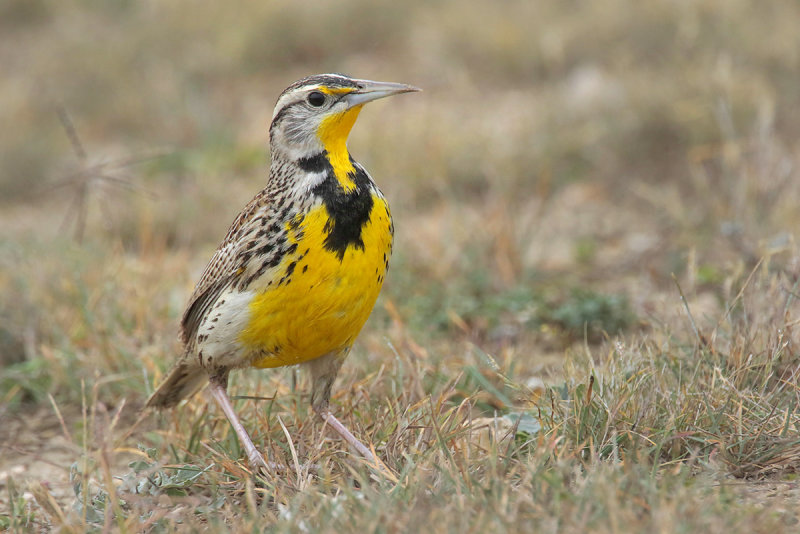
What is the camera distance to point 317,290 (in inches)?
126

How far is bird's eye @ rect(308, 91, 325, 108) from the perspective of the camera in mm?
3457

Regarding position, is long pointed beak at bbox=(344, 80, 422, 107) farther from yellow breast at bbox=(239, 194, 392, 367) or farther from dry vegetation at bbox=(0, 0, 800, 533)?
dry vegetation at bbox=(0, 0, 800, 533)

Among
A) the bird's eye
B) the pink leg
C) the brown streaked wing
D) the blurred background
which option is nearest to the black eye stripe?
the bird's eye

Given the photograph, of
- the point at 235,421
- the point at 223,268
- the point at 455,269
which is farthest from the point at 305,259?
the point at 455,269

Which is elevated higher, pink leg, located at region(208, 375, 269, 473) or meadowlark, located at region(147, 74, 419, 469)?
meadowlark, located at region(147, 74, 419, 469)

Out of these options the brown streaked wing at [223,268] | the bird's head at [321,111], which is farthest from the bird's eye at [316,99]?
the brown streaked wing at [223,268]

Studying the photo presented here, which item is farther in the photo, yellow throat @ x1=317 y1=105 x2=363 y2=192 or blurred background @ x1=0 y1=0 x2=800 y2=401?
blurred background @ x1=0 y1=0 x2=800 y2=401

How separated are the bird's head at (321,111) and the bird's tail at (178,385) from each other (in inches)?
35.3

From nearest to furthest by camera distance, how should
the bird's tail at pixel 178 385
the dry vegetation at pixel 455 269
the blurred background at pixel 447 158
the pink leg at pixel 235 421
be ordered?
the dry vegetation at pixel 455 269
the pink leg at pixel 235 421
the bird's tail at pixel 178 385
the blurred background at pixel 447 158

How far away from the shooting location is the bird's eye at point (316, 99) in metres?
3.46

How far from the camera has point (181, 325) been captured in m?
3.81

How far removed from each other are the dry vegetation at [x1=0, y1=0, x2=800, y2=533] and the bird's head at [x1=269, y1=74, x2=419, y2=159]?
36.3 inches

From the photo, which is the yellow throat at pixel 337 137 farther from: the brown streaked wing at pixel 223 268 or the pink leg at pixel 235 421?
the pink leg at pixel 235 421

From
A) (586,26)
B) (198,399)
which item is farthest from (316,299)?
(586,26)
